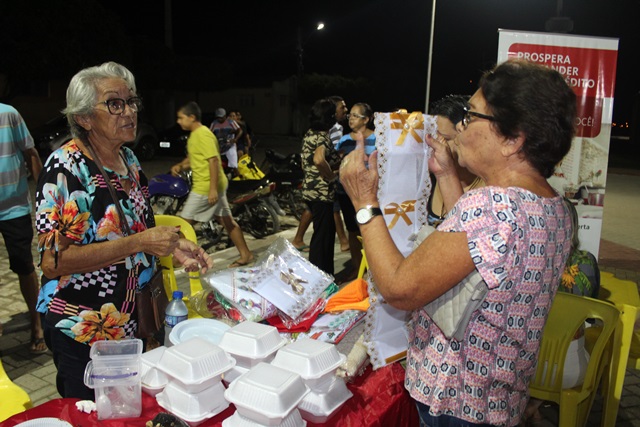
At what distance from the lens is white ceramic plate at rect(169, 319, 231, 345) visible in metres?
2.22

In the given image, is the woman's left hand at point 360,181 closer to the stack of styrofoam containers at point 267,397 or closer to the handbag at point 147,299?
the stack of styrofoam containers at point 267,397

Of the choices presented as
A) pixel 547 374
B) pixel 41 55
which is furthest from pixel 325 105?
pixel 41 55

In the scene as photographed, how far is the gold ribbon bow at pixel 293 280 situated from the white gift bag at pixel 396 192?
1.48ft

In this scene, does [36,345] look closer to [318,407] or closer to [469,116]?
[318,407]

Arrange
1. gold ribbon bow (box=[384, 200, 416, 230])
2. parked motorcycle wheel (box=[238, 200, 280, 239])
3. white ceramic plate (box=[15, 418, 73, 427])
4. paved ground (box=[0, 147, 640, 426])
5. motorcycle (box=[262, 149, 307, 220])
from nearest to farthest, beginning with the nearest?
white ceramic plate (box=[15, 418, 73, 427]) < gold ribbon bow (box=[384, 200, 416, 230]) < paved ground (box=[0, 147, 640, 426]) < parked motorcycle wheel (box=[238, 200, 280, 239]) < motorcycle (box=[262, 149, 307, 220])

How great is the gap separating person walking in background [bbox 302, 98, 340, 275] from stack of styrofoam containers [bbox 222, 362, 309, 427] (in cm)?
382

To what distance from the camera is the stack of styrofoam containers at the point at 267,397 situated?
4.89ft

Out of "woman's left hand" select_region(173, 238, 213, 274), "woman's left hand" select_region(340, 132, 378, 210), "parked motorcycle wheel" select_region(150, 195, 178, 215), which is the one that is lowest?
"parked motorcycle wheel" select_region(150, 195, 178, 215)

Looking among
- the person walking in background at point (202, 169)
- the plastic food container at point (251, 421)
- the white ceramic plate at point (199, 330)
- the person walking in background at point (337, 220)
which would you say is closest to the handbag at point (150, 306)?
the white ceramic plate at point (199, 330)

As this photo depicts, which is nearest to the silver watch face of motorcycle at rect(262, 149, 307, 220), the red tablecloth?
the red tablecloth

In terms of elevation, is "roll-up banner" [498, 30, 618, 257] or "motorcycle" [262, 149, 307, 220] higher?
"roll-up banner" [498, 30, 618, 257]

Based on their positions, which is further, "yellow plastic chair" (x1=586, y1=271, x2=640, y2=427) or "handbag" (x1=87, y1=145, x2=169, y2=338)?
"yellow plastic chair" (x1=586, y1=271, x2=640, y2=427)

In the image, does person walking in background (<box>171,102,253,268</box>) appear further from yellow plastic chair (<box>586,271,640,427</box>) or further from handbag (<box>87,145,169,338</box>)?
yellow plastic chair (<box>586,271,640,427</box>)

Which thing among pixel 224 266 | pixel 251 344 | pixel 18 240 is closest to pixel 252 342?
pixel 251 344
